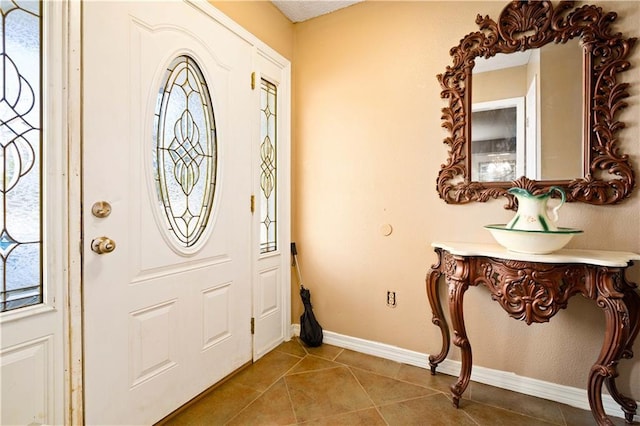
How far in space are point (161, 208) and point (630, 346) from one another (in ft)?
8.16

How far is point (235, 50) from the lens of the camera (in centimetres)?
200

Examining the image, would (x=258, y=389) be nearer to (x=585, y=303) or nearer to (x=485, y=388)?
(x=485, y=388)

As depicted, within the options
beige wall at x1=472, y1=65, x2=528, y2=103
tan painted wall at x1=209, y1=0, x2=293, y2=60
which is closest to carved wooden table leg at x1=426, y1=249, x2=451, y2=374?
beige wall at x1=472, y1=65, x2=528, y2=103

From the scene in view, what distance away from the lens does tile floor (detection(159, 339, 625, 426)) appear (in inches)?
63.6

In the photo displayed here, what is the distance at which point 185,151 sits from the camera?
1.71 meters

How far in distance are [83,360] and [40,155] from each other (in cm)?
83

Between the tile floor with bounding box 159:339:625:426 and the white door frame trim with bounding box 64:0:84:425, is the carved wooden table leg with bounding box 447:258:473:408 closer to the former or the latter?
the tile floor with bounding box 159:339:625:426

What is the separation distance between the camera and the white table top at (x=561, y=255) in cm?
140

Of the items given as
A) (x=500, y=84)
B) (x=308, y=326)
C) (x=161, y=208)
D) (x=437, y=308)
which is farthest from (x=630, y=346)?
(x=161, y=208)

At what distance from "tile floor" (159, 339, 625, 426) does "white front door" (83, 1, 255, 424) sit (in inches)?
6.5

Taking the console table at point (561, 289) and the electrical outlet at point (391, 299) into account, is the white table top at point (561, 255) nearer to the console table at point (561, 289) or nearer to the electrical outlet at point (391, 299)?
the console table at point (561, 289)

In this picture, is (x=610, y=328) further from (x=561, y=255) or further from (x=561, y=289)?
(x=561, y=255)

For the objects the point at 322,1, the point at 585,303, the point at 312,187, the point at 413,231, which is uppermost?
the point at 322,1

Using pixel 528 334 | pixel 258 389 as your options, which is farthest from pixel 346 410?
pixel 528 334
